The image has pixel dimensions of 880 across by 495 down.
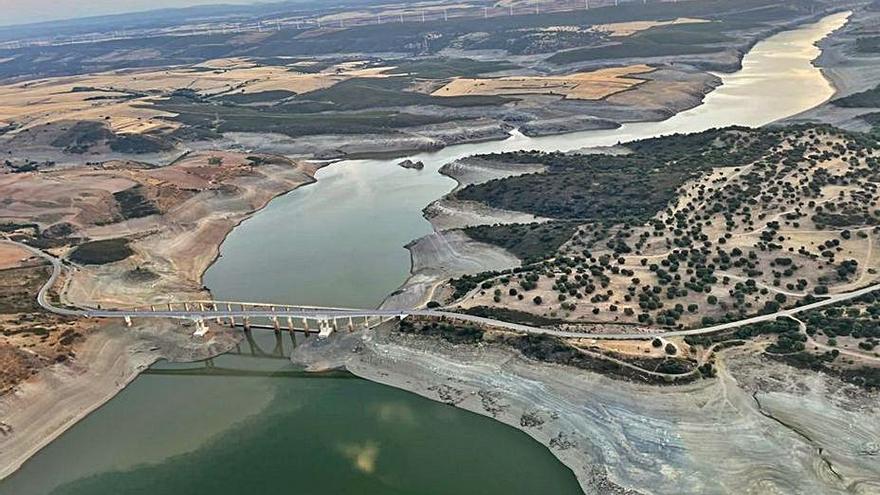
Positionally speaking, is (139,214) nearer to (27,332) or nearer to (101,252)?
(101,252)

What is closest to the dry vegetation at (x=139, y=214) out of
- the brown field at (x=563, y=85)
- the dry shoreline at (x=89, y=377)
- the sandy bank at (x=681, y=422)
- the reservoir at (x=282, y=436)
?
the dry shoreline at (x=89, y=377)

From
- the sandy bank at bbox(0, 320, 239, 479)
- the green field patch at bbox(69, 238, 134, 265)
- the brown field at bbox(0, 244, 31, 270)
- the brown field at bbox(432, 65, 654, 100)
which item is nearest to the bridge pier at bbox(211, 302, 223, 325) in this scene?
the sandy bank at bbox(0, 320, 239, 479)

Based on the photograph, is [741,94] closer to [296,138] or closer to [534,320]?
[296,138]

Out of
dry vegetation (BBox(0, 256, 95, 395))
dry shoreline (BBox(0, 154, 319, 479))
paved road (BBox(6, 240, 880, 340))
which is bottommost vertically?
dry shoreline (BBox(0, 154, 319, 479))

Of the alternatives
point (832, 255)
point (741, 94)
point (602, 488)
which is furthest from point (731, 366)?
point (741, 94)

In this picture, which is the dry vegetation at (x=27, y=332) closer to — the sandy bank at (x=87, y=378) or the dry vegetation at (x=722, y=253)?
the sandy bank at (x=87, y=378)

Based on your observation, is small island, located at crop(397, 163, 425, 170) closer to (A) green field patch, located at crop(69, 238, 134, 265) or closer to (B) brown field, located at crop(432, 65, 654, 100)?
(B) brown field, located at crop(432, 65, 654, 100)
